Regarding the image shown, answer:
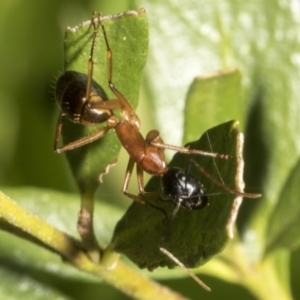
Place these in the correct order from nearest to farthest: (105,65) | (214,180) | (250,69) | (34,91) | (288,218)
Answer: (214,180)
(105,65)
(288,218)
(250,69)
(34,91)

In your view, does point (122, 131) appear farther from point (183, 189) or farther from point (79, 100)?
point (183, 189)

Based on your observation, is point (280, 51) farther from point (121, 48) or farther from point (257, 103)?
point (121, 48)

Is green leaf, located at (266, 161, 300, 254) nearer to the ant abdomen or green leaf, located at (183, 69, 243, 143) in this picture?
green leaf, located at (183, 69, 243, 143)

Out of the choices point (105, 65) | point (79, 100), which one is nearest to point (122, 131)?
point (79, 100)

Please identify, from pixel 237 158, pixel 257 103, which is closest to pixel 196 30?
pixel 257 103

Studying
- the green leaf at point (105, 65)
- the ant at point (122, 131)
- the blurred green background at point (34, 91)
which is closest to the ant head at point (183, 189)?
the ant at point (122, 131)

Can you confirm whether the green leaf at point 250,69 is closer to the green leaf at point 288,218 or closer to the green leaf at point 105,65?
the green leaf at point 288,218

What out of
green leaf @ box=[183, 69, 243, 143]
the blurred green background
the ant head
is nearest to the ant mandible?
the ant head

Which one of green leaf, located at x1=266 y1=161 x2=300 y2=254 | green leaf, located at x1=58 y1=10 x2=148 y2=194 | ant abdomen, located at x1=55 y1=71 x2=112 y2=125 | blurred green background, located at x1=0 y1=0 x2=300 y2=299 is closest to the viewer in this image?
green leaf, located at x1=58 y1=10 x2=148 y2=194
